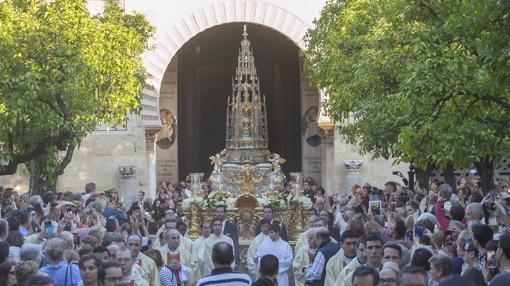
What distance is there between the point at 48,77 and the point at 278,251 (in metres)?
6.19

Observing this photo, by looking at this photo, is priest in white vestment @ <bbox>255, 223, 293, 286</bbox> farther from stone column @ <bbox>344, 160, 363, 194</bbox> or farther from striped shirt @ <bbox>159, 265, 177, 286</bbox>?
stone column @ <bbox>344, 160, 363, 194</bbox>

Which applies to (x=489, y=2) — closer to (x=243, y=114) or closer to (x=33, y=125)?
(x=33, y=125)

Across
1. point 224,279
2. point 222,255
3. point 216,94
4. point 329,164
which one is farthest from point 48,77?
point 216,94

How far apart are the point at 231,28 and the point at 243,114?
13.2 meters

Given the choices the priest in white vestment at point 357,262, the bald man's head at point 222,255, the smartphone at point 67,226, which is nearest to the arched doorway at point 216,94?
the smartphone at point 67,226

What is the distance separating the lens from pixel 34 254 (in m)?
10.1

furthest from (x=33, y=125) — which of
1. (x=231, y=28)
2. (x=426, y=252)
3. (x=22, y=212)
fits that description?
(x=231, y=28)

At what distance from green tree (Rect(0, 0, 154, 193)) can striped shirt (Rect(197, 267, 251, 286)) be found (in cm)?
862

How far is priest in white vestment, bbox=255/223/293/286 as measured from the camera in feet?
46.0

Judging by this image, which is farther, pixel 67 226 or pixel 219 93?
pixel 219 93

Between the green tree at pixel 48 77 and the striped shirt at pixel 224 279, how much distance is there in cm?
862

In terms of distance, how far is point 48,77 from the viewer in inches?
721

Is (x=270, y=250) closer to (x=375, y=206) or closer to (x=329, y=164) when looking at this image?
(x=375, y=206)

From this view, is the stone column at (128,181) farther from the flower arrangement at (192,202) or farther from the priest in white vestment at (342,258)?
the priest in white vestment at (342,258)
